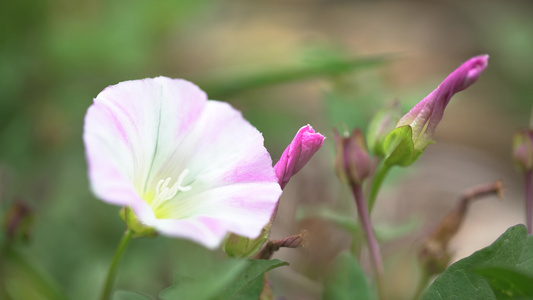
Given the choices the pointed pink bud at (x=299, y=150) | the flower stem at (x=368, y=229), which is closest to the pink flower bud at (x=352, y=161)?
the flower stem at (x=368, y=229)

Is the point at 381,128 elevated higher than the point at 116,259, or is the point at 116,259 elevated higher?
the point at 381,128

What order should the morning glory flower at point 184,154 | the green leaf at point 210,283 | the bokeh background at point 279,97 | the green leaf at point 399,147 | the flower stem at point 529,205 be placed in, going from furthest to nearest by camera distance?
the bokeh background at point 279,97, the flower stem at point 529,205, the green leaf at point 399,147, the morning glory flower at point 184,154, the green leaf at point 210,283

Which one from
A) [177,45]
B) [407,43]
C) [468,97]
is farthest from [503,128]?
[177,45]

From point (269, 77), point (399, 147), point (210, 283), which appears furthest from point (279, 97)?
point (210, 283)

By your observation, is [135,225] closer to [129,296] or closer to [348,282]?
[129,296]

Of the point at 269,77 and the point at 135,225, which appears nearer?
the point at 135,225

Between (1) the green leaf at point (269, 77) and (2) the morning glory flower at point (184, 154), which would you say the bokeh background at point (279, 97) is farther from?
(2) the morning glory flower at point (184, 154)
